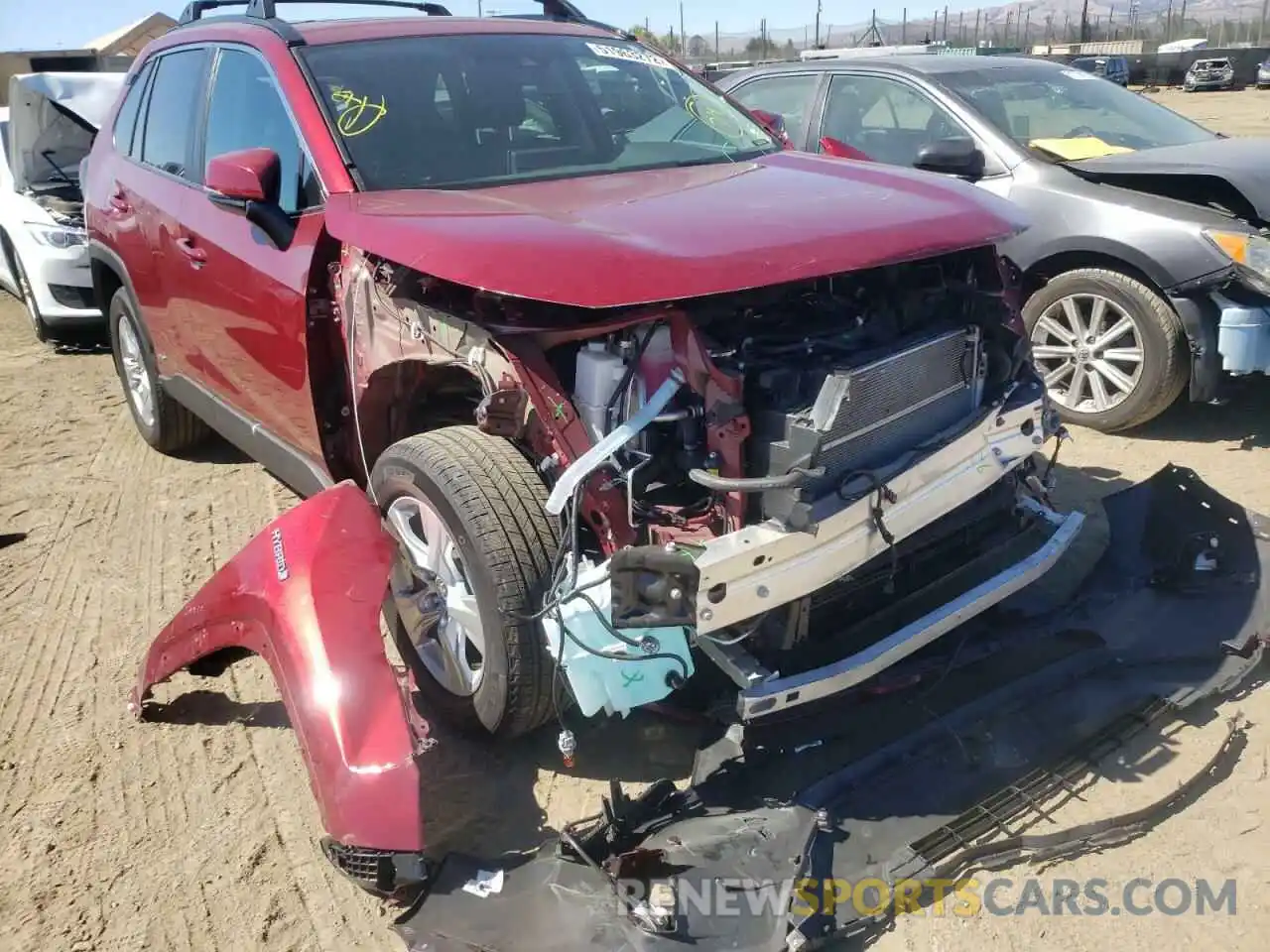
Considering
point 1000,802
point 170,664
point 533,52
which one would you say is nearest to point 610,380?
point 1000,802

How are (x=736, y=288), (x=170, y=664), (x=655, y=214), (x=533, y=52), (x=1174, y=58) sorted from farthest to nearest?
(x=1174, y=58)
(x=533, y=52)
(x=170, y=664)
(x=655, y=214)
(x=736, y=288)

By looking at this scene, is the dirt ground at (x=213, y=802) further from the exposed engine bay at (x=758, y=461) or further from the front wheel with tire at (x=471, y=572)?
the exposed engine bay at (x=758, y=461)

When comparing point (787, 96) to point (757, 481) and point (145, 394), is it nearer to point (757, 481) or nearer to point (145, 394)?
point (145, 394)

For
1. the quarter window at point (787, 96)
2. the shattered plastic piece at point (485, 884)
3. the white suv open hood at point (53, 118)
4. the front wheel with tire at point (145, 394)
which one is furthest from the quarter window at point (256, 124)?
the white suv open hood at point (53, 118)

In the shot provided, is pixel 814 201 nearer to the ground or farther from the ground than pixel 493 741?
farther from the ground

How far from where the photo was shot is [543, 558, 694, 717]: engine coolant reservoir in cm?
253

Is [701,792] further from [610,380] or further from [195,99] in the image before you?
[195,99]

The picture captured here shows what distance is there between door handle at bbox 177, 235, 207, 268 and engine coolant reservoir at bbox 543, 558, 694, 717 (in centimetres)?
234

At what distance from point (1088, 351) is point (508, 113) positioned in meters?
3.21

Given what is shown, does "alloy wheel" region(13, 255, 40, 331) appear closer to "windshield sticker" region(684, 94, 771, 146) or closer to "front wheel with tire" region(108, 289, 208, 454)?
"front wheel with tire" region(108, 289, 208, 454)

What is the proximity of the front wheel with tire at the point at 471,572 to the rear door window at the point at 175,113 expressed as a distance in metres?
2.00

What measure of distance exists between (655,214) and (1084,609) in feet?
6.22

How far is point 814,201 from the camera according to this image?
2.90 metres

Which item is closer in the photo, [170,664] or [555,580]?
[555,580]
